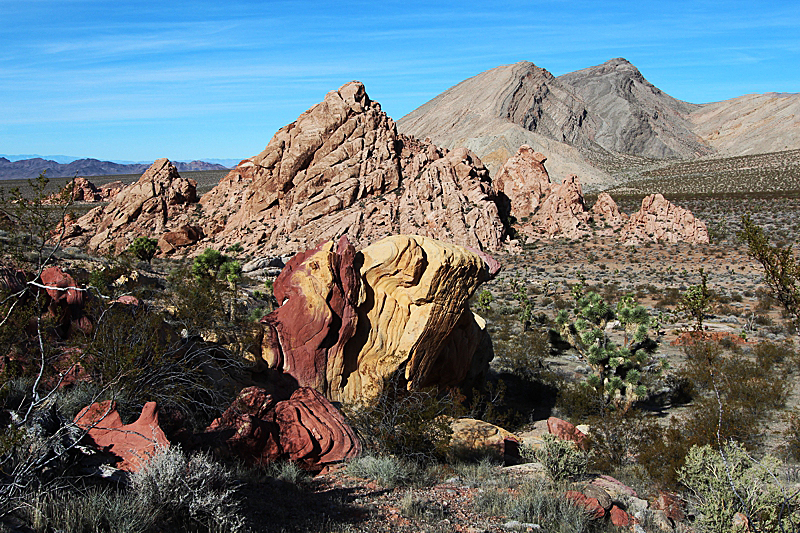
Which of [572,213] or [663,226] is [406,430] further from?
[663,226]

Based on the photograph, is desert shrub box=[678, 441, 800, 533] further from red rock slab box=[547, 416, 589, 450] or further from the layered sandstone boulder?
the layered sandstone boulder

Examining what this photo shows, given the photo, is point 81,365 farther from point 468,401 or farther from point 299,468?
point 468,401

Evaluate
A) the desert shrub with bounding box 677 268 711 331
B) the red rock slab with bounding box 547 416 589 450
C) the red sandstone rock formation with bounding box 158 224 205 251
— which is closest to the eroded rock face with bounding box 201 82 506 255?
the red sandstone rock formation with bounding box 158 224 205 251

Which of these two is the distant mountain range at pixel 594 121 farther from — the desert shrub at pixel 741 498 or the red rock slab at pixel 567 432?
the desert shrub at pixel 741 498

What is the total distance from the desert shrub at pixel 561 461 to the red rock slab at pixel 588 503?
0.71 metres

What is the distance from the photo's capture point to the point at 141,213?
37469 mm

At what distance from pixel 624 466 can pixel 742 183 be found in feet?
254

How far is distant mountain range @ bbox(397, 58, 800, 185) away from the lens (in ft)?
329

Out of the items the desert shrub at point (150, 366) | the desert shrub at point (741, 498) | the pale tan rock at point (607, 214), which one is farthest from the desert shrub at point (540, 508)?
the pale tan rock at point (607, 214)

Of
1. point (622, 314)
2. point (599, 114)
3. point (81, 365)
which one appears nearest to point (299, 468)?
point (81, 365)

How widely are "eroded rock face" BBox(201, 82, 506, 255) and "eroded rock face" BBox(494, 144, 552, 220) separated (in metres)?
8.96

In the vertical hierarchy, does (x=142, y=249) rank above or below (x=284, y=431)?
above

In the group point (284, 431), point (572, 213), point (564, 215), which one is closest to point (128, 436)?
point (284, 431)

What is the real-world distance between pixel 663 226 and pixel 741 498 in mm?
39411
